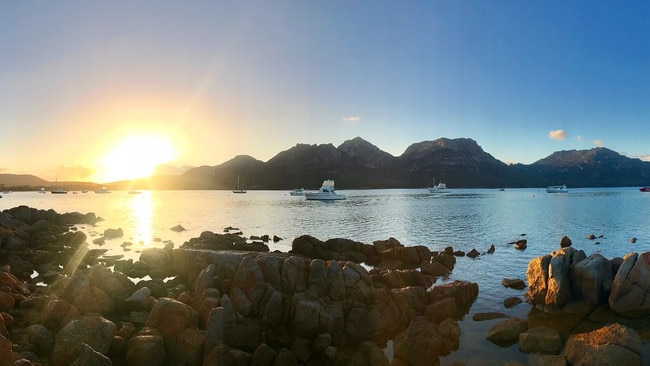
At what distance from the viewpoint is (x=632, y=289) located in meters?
25.0

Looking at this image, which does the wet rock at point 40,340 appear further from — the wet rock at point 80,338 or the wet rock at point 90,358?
the wet rock at point 90,358

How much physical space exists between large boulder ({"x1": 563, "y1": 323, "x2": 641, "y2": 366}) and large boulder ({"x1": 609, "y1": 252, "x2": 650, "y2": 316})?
24.8ft

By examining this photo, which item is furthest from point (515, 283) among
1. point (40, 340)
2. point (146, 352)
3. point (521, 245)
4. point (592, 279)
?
point (40, 340)

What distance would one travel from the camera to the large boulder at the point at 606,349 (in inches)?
671

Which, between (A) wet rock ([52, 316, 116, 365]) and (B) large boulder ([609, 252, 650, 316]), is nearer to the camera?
(A) wet rock ([52, 316, 116, 365])

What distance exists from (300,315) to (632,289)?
21807 millimetres

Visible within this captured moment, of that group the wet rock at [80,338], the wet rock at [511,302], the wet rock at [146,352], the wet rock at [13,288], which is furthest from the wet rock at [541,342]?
the wet rock at [13,288]

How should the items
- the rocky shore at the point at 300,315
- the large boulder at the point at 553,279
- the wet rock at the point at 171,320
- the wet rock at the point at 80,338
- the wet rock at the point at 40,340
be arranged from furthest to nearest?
the large boulder at the point at 553,279
the wet rock at the point at 171,320
the wet rock at the point at 40,340
the rocky shore at the point at 300,315
the wet rock at the point at 80,338

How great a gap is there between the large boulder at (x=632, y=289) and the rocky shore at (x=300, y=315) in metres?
0.06

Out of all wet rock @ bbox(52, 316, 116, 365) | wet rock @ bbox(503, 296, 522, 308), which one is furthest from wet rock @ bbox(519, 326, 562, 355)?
wet rock @ bbox(52, 316, 116, 365)

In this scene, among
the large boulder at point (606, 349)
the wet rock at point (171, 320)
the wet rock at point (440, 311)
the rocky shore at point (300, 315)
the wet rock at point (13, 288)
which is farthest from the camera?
the wet rock at point (13, 288)

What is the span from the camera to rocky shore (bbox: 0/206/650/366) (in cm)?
1805

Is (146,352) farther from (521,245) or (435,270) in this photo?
(521,245)

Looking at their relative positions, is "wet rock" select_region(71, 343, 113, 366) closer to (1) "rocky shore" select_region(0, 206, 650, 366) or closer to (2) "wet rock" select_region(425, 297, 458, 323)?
(1) "rocky shore" select_region(0, 206, 650, 366)
